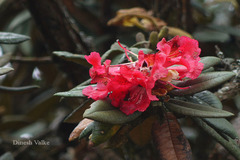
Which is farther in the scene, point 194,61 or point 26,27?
point 26,27

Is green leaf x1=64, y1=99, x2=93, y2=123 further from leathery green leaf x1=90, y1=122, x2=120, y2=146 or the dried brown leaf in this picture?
the dried brown leaf

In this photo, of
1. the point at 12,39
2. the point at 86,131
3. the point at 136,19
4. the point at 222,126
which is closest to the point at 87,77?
the point at 136,19

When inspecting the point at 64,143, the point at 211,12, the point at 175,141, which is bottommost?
the point at 64,143

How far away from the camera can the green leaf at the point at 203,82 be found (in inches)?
25.4

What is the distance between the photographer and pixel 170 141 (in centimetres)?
68

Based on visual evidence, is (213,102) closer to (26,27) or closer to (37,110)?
(26,27)

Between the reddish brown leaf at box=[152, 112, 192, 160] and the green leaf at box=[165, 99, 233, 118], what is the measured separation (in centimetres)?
5

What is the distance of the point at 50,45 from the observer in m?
1.19

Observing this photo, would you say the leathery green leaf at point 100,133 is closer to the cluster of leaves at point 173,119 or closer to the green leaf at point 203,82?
the cluster of leaves at point 173,119

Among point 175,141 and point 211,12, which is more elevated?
point 175,141

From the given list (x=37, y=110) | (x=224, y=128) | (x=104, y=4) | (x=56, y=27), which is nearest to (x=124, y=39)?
(x=104, y=4)

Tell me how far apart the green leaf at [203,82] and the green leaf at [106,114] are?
5.0 inches

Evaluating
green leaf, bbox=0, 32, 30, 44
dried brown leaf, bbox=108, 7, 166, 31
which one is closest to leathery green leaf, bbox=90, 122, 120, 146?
green leaf, bbox=0, 32, 30, 44

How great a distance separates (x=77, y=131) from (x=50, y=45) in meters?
0.61
